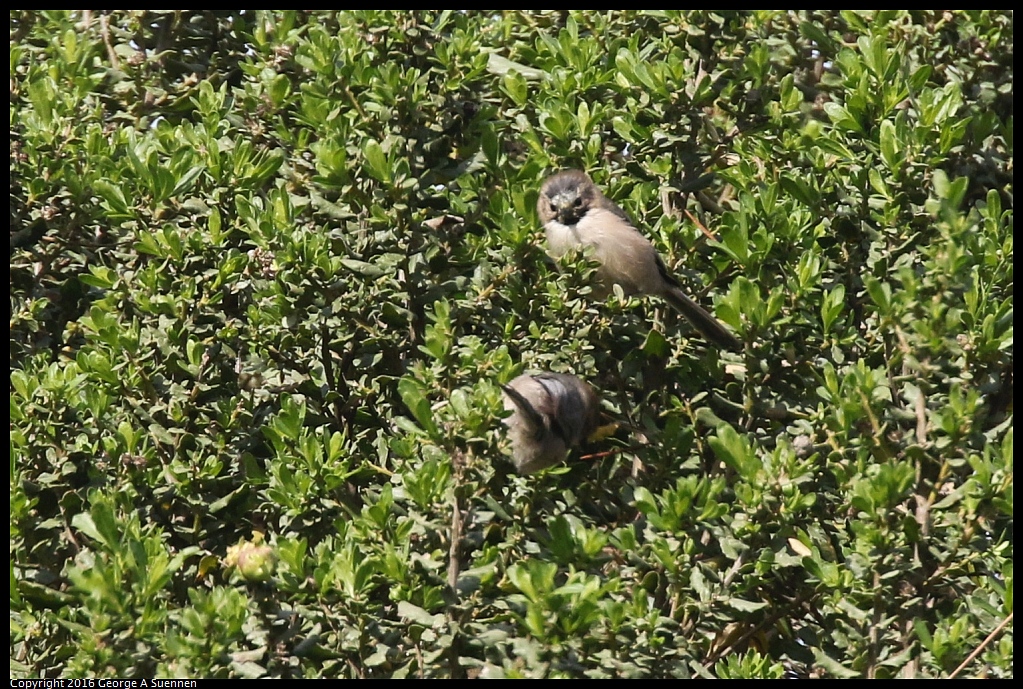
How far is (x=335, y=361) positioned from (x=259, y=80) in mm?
1442

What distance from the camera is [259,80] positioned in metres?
4.96

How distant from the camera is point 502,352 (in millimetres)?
3605

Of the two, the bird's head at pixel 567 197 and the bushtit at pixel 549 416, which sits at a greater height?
the bird's head at pixel 567 197

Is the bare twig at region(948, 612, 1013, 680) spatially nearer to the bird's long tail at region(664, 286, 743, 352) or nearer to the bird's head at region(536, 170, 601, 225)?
the bird's long tail at region(664, 286, 743, 352)

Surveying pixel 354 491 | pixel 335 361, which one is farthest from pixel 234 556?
pixel 335 361

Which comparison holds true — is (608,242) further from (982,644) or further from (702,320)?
(982,644)

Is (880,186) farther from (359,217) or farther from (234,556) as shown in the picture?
(234,556)

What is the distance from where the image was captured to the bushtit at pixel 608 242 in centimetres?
425

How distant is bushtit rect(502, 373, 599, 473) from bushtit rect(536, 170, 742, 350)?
0.43 m

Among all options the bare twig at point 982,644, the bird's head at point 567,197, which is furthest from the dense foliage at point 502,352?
the bird's head at point 567,197

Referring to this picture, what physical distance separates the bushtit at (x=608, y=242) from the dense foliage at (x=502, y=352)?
9 cm

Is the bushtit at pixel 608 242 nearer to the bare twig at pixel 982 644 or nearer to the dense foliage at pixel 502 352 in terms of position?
the dense foliage at pixel 502 352

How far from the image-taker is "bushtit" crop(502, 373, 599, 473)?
13.3 ft

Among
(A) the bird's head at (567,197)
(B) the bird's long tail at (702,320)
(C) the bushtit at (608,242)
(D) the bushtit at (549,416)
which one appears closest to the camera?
(B) the bird's long tail at (702,320)
